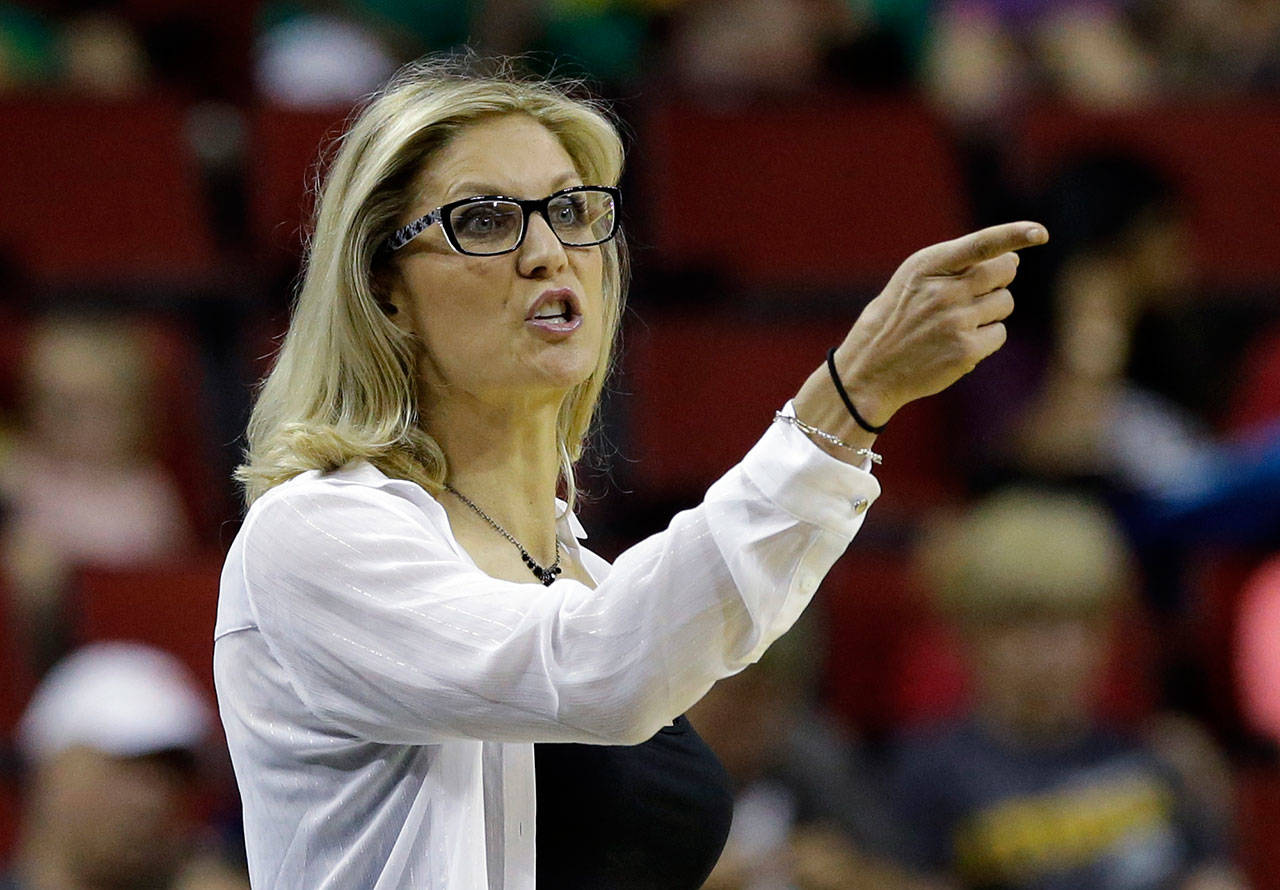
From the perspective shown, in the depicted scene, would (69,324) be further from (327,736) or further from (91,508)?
(327,736)

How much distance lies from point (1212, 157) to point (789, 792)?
2219 mm

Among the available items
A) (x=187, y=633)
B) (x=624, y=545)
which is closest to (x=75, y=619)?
(x=187, y=633)

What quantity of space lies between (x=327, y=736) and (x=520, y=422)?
1.07ft

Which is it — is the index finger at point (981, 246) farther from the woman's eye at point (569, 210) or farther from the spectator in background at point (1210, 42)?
the spectator in background at point (1210, 42)

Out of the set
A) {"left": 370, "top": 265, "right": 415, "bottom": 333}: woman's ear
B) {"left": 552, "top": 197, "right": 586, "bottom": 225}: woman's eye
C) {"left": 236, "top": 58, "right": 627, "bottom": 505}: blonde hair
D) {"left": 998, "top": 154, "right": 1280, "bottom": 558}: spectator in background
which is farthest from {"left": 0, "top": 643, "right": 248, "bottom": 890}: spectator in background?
{"left": 998, "top": 154, "right": 1280, "bottom": 558}: spectator in background

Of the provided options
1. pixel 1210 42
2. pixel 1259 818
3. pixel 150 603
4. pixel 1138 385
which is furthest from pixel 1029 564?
pixel 1210 42

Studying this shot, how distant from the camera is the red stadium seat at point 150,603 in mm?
3504

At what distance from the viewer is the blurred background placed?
10.7ft

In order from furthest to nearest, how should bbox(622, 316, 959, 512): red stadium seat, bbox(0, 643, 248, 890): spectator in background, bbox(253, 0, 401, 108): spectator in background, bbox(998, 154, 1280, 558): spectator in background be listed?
bbox(253, 0, 401, 108): spectator in background
bbox(622, 316, 959, 512): red stadium seat
bbox(998, 154, 1280, 558): spectator in background
bbox(0, 643, 248, 890): spectator in background

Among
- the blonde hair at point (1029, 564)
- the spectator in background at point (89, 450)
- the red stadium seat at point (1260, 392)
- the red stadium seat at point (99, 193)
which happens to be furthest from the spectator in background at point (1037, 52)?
the spectator in background at point (89, 450)

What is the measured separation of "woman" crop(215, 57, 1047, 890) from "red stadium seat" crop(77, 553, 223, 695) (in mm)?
1832

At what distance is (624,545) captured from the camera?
3.61 meters

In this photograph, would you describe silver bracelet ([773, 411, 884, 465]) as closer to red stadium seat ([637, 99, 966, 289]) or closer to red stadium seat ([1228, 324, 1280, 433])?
red stadium seat ([637, 99, 966, 289])

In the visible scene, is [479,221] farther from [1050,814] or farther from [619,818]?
[1050,814]
